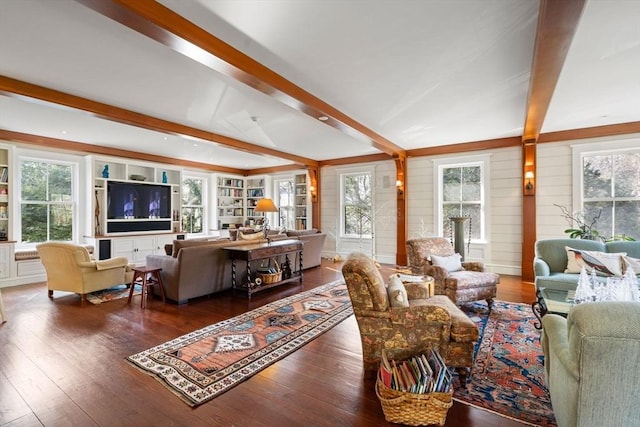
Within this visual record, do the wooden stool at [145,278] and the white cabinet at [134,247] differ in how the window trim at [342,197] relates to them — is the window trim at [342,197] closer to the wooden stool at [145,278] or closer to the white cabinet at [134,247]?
the white cabinet at [134,247]

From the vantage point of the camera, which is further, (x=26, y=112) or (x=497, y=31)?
(x=26, y=112)

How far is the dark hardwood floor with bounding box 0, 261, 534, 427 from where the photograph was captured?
187 cm

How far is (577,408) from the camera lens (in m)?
1.25

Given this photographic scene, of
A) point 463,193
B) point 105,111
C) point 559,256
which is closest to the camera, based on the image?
point 105,111

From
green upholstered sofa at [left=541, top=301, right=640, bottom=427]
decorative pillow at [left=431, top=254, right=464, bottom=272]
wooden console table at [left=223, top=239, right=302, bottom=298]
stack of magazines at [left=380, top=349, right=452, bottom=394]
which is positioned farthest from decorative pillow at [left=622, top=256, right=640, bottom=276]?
wooden console table at [left=223, top=239, right=302, bottom=298]

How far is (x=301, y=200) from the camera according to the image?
29.6 feet

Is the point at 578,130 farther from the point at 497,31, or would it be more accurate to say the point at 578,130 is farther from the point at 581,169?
the point at 497,31

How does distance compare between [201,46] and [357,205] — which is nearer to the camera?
[201,46]

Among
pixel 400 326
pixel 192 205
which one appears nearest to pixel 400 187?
pixel 400 326

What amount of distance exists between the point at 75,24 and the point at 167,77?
3.10 ft

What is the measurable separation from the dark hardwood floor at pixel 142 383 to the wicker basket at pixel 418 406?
0.12 meters

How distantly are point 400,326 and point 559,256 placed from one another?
3.29 m

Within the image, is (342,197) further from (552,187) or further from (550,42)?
(550,42)

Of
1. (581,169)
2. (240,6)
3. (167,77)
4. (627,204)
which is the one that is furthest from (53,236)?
(627,204)
